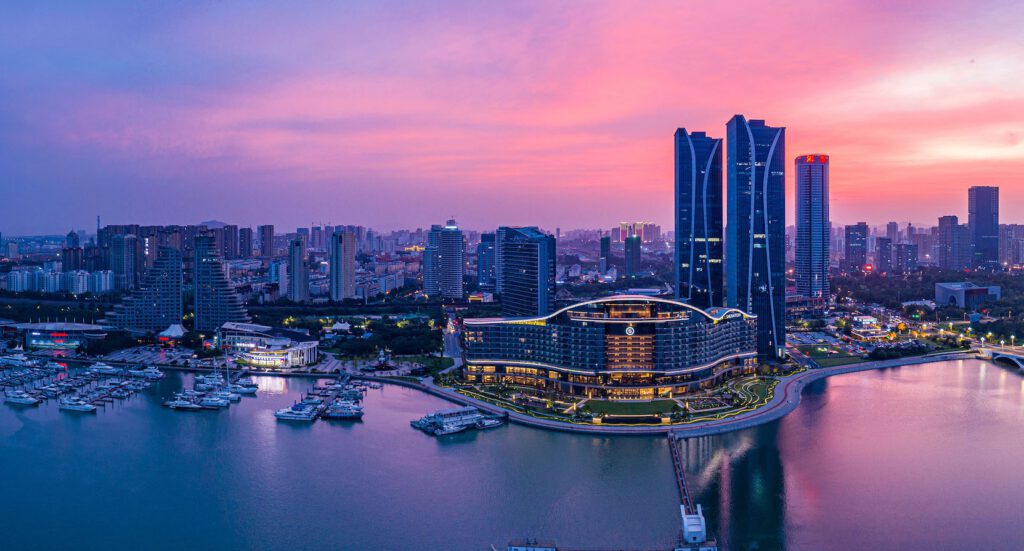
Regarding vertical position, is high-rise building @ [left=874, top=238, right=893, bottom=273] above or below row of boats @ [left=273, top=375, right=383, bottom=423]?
above

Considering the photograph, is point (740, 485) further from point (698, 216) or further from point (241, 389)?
point (698, 216)

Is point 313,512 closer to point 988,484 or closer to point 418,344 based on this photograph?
point 988,484

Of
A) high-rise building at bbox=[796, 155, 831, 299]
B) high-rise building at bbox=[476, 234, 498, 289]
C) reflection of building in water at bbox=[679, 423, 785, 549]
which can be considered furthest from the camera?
high-rise building at bbox=[476, 234, 498, 289]

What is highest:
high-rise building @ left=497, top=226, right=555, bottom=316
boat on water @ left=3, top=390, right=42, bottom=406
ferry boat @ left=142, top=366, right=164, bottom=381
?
high-rise building @ left=497, top=226, right=555, bottom=316

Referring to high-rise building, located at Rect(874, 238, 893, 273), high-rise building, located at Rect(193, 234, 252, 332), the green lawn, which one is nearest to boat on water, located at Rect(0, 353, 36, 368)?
high-rise building, located at Rect(193, 234, 252, 332)

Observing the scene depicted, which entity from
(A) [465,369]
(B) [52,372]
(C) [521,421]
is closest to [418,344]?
(A) [465,369]

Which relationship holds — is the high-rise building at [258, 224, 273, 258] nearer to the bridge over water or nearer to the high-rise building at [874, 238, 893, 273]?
the high-rise building at [874, 238, 893, 273]
